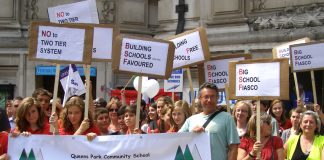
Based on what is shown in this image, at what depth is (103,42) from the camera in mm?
7590

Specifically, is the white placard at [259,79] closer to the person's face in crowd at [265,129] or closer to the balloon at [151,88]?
the person's face in crowd at [265,129]

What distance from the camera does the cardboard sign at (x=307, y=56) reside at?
8.84m

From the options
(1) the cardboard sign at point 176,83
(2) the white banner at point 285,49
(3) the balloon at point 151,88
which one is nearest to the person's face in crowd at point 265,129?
(2) the white banner at point 285,49

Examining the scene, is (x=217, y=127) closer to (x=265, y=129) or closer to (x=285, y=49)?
(x=265, y=129)

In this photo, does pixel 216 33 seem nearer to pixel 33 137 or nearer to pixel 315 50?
pixel 315 50

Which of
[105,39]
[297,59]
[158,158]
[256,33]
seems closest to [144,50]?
[105,39]

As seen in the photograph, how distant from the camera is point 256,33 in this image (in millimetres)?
15664

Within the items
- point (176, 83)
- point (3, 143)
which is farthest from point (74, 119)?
point (176, 83)

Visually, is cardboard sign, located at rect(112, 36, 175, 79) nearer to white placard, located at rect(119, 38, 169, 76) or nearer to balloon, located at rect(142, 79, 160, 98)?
white placard, located at rect(119, 38, 169, 76)

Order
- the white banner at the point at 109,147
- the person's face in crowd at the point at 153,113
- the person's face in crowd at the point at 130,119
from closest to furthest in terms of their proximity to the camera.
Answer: the white banner at the point at 109,147 < the person's face in crowd at the point at 130,119 < the person's face in crowd at the point at 153,113

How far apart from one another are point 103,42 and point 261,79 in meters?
2.10

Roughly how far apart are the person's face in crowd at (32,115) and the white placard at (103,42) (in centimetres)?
149

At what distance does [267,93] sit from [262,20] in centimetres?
948

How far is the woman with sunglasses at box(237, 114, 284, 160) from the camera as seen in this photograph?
21.2 feet
